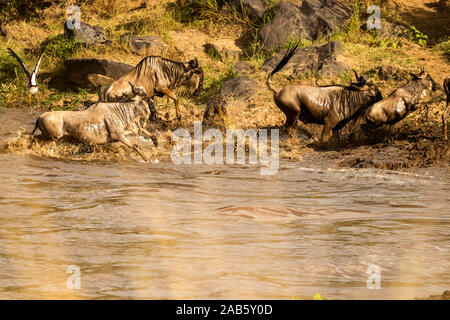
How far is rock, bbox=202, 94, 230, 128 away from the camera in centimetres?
1073

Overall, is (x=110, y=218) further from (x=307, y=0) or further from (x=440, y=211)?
(x=307, y=0)

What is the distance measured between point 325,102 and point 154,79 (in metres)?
2.95

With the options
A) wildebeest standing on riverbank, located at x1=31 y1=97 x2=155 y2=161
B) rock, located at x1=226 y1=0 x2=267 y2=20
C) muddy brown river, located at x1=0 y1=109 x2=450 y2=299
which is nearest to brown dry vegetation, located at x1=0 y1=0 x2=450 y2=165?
rock, located at x1=226 y1=0 x2=267 y2=20

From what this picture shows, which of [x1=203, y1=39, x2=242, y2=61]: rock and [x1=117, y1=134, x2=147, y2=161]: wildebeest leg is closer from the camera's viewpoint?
[x1=117, y1=134, x2=147, y2=161]: wildebeest leg

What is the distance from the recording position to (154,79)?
36.6 ft

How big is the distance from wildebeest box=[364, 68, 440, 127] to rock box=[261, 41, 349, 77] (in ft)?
9.20

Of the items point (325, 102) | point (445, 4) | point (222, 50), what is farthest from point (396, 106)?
point (445, 4)

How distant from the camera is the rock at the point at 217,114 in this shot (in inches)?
423

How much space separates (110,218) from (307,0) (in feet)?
32.4

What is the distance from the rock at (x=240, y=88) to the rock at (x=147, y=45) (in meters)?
2.53

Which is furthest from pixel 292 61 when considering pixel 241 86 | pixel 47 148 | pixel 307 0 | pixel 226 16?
pixel 47 148

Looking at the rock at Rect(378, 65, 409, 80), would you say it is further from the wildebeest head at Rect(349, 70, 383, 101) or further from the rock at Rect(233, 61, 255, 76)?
the rock at Rect(233, 61, 255, 76)

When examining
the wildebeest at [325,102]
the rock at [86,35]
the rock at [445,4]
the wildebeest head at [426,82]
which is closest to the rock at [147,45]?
the rock at [86,35]

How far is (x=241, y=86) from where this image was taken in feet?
39.7
